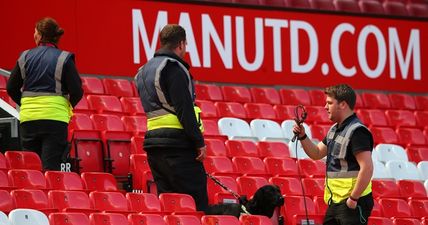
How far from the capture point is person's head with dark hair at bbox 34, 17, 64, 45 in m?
10.7

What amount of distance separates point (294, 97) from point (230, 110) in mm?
1658

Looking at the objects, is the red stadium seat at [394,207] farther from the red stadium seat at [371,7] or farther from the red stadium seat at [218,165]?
the red stadium seat at [371,7]

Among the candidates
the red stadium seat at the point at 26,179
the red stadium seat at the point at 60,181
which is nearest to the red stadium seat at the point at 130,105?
the red stadium seat at the point at 60,181

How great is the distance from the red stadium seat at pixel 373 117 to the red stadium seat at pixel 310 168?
10.2ft

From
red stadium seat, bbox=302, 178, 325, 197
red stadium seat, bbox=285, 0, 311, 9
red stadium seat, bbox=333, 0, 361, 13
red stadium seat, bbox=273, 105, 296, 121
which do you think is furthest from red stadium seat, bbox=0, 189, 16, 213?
red stadium seat, bbox=333, 0, 361, 13

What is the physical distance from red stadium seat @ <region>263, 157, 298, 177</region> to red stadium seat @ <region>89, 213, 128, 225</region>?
3328 millimetres

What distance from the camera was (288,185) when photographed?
473 inches

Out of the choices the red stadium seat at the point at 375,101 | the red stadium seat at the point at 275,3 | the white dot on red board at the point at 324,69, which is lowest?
the red stadium seat at the point at 375,101

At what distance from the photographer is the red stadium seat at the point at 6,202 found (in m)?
9.59

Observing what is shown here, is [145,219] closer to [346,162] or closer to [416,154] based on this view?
[346,162]

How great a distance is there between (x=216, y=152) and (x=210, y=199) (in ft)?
5.18

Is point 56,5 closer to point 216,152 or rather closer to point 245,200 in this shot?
point 216,152

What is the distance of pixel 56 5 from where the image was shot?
15328mm

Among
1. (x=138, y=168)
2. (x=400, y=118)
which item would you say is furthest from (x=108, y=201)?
(x=400, y=118)
